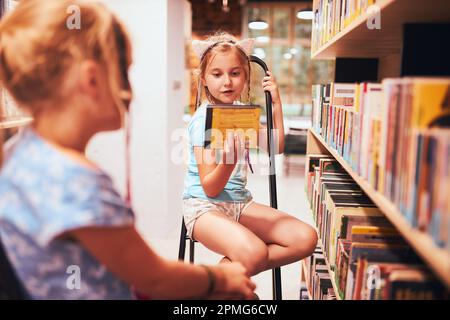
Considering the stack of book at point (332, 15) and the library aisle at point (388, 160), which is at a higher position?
the stack of book at point (332, 15)

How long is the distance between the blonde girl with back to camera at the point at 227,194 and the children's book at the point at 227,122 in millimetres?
63

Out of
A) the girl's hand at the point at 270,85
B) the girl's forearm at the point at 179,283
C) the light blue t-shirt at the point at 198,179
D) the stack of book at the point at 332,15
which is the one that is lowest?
the girl's forearm at the point at 179,283

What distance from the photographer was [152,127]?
3.29 m

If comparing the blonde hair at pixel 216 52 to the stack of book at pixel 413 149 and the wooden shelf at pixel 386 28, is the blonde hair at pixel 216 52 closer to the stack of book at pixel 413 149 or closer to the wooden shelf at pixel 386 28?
the wooden shelf at pixel 386 28

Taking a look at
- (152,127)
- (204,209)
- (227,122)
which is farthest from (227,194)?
(152,127)

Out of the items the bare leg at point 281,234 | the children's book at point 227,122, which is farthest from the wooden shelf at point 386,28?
the bare leg at point 281,234

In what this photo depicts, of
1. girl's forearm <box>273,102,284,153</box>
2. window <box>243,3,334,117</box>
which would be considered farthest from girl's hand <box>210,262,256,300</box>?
window <box>243,3,334,117</box>

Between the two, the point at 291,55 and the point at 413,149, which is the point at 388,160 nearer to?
the point at 413,149

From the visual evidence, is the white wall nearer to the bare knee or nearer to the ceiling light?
the bare knee

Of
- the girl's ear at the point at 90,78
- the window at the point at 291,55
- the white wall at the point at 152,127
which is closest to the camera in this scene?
the girl's ear at the point at 90,78

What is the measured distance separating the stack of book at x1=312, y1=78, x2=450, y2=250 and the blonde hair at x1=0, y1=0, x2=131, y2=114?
24.7 inches

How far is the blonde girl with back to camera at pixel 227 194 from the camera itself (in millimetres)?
1488

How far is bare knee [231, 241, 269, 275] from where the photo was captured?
1.41 metres

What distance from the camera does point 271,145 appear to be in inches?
67.5
